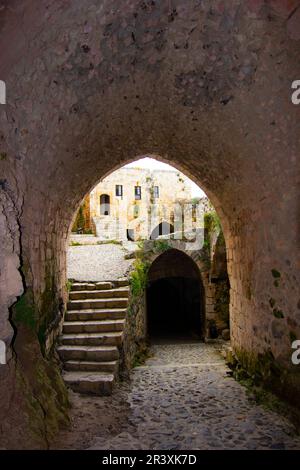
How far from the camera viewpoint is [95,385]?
4.23 m

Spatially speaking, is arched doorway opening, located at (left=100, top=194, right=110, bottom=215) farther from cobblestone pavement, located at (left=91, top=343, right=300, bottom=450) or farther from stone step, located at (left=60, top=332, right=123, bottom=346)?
cobblestone pavement, located at (left=91, top=343, right=300, bottom=450)

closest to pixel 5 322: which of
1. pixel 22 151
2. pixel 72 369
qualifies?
pixel 22 151

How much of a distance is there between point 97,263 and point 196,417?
5684 millimetres

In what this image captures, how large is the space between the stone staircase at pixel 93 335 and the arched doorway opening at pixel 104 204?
21.3m

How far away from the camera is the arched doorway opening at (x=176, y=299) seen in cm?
1204

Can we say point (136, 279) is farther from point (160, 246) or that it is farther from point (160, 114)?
point (160, 114)

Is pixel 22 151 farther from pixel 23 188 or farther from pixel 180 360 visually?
pixel 180 360

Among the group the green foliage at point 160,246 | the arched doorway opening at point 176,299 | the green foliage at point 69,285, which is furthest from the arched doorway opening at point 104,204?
the green foliage at point 69,285

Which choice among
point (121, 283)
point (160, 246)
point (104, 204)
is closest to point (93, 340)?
Result: point (121, 283)

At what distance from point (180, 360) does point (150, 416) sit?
12.6 ft

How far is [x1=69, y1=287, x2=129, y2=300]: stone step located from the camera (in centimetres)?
634

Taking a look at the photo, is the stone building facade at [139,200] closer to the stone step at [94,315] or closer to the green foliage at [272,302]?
the stone step at [94,315]

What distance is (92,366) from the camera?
463cm

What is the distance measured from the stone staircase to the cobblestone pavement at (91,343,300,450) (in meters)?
0.50
